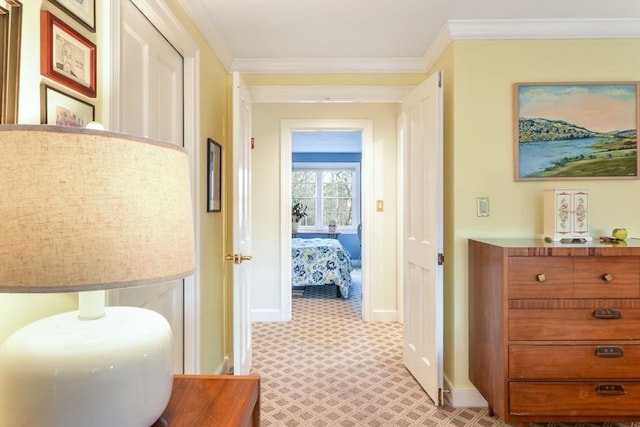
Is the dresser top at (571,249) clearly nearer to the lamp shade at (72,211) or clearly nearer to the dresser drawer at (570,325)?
the dresser drawer at (570,325)

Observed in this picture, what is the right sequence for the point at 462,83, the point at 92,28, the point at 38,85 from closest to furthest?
the point at 38,85 → the point at 92,28 → the point at 462,83

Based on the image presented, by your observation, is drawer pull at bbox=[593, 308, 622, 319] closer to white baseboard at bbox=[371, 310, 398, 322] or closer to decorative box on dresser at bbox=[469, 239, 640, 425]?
decorative box on dresser at bbox=[469, 239, 640, 425]

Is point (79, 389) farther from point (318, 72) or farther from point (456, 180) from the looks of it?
point (318, 72)

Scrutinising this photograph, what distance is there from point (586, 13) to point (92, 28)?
2.58 meters

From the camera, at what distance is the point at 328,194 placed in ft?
26.4

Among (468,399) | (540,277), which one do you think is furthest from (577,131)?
(468,399)

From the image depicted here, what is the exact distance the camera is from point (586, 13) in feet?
7.16

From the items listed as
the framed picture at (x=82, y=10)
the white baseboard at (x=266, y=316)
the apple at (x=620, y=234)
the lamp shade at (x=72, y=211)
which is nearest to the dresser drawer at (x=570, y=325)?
the apple at (x=620, y=234)

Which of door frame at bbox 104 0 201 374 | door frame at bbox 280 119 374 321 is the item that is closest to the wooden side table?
door frame at bbox 104 0 201 374

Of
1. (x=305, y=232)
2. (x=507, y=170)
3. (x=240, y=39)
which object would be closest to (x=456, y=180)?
(x=507, y=170)

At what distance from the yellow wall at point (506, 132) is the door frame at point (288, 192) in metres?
1.73

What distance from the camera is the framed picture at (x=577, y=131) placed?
7.55 ft

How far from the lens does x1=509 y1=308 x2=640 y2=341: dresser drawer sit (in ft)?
6.21

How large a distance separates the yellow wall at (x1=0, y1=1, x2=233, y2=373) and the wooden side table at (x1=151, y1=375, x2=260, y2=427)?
44 cm
